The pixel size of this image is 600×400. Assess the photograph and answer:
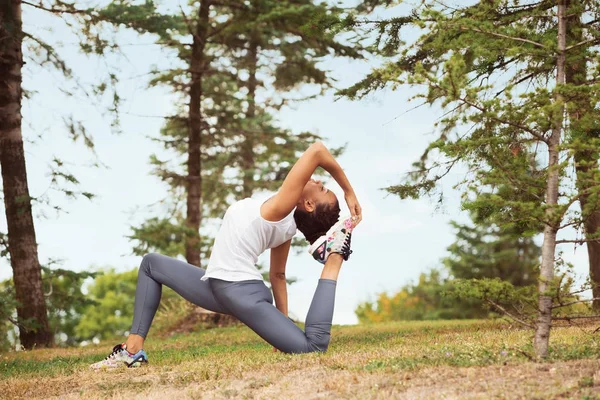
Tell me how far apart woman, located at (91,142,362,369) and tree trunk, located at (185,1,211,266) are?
31.1ft

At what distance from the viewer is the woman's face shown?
19.2 feet

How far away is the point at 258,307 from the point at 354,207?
1.22 metres

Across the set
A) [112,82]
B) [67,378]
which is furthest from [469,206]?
[112,82]

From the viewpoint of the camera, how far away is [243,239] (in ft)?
19.0

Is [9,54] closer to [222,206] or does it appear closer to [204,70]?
[204,70]

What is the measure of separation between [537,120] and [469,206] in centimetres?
225

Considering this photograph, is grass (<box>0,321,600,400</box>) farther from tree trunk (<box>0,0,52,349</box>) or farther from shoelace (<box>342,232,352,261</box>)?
tree trunk (<box>0,0,52,349</box>)

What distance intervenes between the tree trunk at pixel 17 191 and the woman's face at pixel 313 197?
8.03 m

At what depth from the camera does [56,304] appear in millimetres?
13875

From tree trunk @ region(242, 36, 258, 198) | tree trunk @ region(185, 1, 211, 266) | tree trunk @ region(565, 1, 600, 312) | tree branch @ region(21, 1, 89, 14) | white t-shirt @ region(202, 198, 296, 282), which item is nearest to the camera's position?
tree trunk @ region(565, 1, 600, 312)

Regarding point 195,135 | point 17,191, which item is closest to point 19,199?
point 17,191

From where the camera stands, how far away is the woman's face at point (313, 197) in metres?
5.86

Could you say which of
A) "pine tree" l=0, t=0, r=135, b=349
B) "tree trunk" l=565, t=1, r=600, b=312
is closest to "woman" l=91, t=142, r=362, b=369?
"tree trunk" l=565, t=1, r=600, b=312

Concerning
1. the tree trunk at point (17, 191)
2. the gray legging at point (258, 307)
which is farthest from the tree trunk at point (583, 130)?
the tree trunk at point (17, 191)
